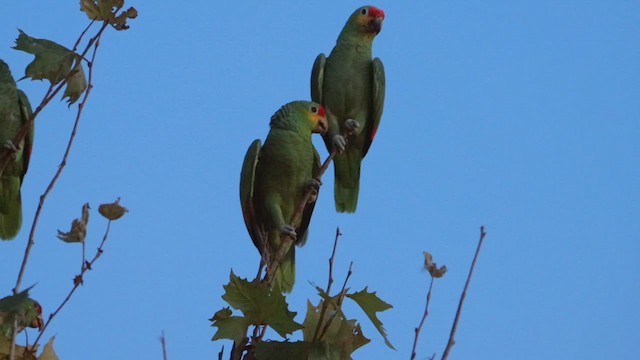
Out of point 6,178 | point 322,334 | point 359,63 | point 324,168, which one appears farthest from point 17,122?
point 322,334

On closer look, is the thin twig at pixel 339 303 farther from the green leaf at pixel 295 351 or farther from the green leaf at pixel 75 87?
the green leaf at pixel 75 87

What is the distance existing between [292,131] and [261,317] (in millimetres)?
2402

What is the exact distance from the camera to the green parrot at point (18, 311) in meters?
1.26

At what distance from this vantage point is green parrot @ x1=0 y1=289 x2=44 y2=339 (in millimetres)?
1262

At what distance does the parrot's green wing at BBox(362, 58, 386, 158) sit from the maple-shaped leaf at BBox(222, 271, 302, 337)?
9.45 ft

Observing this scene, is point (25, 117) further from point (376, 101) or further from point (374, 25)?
point (374, 25)

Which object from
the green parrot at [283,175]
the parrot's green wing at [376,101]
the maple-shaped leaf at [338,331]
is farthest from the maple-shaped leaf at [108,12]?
the parrot's green wing at [376,101]

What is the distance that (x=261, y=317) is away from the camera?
5.20 feet

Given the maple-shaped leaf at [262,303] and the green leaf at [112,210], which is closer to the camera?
the maple-shaped leaf at [262,303]

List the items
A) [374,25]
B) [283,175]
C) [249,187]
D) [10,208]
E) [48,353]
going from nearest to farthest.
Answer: [48,353], [249,187], [283,175], [10,208], [374,25]

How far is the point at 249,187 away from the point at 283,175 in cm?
25

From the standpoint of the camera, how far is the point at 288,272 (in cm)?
361

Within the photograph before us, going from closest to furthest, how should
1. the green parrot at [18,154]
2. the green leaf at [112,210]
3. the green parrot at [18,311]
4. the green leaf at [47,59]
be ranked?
the green parrot at [18,311], the green leaf at [112,210], the green leaf at [47,59], the green parrot at [18,154]

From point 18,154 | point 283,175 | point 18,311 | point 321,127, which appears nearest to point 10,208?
point 18,154
